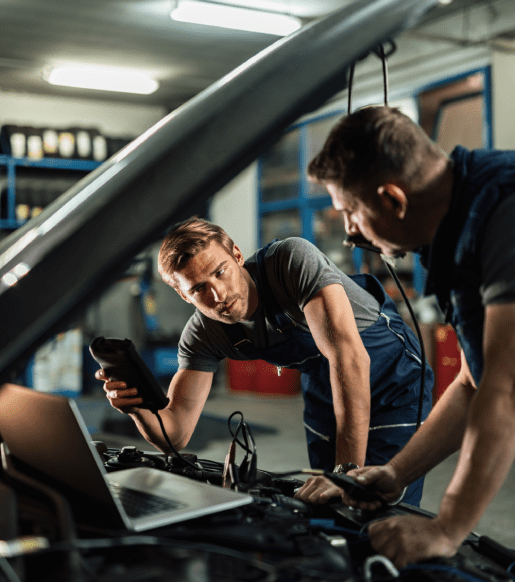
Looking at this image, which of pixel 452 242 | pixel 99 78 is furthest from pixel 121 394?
pixel 99 78

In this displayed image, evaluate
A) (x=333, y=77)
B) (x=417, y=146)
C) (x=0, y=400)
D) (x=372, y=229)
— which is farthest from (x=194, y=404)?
(x=333, y=77)

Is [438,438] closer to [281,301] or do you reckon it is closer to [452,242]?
[452,242]

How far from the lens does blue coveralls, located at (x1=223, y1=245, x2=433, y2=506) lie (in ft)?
5.78

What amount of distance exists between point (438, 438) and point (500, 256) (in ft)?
1.53

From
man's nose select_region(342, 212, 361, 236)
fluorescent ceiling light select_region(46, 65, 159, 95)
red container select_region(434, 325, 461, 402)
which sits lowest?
red container select_region(434, 325, 461, 402)

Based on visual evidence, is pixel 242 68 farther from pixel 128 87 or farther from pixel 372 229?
pixel 128 87

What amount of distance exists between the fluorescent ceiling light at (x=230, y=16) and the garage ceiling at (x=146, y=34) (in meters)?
0.09

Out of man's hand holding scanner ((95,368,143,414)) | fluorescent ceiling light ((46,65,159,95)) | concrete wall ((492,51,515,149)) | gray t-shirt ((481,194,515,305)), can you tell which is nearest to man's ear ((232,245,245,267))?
man's hand holding scanner ((95,368,143,414))

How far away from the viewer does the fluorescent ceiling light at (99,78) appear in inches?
255

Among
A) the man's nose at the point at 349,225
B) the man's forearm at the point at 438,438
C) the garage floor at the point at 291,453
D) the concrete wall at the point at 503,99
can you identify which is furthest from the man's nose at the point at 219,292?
the concrete wall at the point at 503,99

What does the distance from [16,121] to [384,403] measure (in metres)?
7.33

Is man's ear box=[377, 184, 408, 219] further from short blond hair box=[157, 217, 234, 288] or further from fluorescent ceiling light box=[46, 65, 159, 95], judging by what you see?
fluorescent ceiling light box=[46, 65, 159, 95]

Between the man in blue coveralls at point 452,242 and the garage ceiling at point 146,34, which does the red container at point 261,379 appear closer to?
the garage ceiling at point 146,34

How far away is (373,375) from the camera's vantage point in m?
1.86
